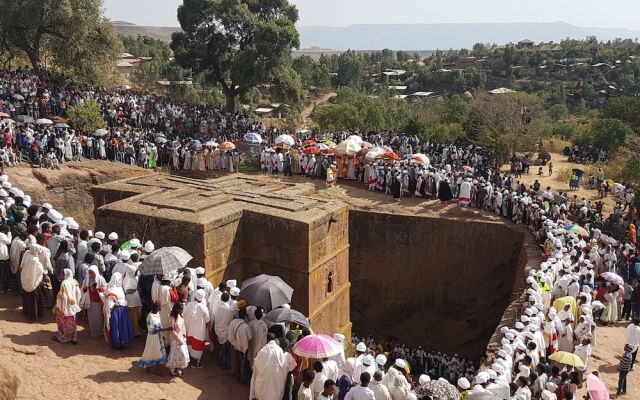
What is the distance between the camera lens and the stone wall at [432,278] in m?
20.5

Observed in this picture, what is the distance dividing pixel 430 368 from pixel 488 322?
265 centimetres

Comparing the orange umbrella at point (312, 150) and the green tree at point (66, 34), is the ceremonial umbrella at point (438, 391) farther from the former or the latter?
the green tree at point (66, 34)

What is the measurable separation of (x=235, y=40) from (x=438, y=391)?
31.8 metres

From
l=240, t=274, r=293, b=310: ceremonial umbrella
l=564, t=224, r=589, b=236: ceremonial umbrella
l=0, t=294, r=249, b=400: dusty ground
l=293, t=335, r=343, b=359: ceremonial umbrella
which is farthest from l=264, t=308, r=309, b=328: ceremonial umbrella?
l=564, t=224, r=589, b=236: ceremonial umbrella

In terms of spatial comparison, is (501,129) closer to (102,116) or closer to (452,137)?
(452,137)

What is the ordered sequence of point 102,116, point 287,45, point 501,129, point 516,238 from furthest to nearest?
point 287,45 → point 501,129 → point 102,116 → point 516,238

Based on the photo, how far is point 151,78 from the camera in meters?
56.6

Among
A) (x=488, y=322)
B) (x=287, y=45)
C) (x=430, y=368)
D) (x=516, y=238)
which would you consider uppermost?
(x=287, y=45)

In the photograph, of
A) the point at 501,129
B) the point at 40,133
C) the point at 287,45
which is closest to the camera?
the point at 40,133

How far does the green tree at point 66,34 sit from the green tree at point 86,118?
7594 millimetres

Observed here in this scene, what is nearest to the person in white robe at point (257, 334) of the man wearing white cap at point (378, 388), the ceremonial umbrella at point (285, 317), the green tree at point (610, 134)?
the ceremonial umbrella at point (285, 317)

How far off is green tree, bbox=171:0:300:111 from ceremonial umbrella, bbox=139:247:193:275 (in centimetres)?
2520

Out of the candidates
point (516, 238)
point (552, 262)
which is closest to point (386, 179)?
point (516, 238)

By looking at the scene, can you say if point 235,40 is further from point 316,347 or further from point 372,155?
point 316,347
